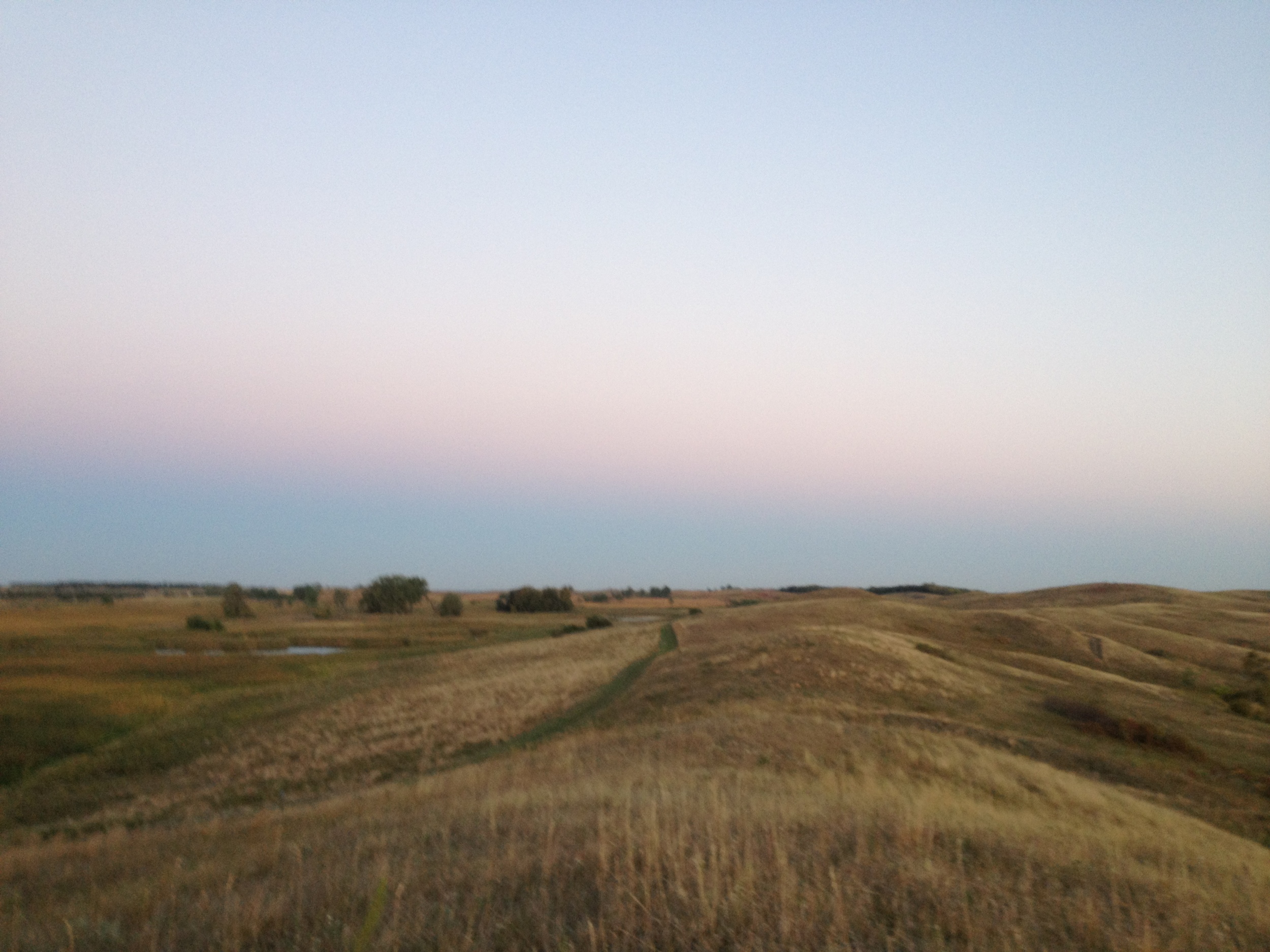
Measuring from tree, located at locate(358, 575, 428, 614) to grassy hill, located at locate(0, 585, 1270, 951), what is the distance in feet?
230

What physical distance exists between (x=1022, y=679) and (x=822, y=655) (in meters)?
9.39

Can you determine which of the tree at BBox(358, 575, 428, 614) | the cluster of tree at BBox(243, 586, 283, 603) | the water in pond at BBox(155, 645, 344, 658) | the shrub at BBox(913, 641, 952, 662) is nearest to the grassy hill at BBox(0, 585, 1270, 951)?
the shrub at BBox(913, 641, 952, 662)

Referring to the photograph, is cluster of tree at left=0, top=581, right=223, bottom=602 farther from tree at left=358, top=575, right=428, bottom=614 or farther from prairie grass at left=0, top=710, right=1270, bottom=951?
prairie grass at left=0, top=710, right=1270, bottom=951

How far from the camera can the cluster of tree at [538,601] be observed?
12394 cm

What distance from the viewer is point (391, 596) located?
120 meters

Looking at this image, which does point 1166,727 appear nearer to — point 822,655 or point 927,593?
point 822,655

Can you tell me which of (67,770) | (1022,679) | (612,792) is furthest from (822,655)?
(67,770)

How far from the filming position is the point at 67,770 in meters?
27.4

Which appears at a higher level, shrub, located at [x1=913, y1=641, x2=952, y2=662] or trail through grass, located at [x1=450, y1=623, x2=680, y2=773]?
shrub, located at [x1=913, y1=641, x2=952, y2=662]

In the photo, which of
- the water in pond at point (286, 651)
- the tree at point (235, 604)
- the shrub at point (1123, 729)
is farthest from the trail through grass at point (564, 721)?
the tree at point (235, 604)

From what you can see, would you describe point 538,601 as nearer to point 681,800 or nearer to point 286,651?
point 286,651

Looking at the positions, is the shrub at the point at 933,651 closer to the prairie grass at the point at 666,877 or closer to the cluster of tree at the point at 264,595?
the prairie grass at the point at 666,877

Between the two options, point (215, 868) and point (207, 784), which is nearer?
point (215, 868)

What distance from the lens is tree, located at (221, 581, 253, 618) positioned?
99500 millimetres
